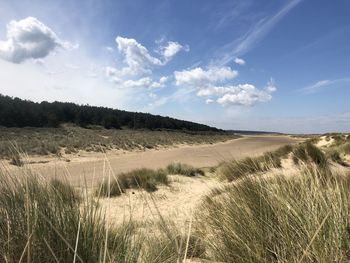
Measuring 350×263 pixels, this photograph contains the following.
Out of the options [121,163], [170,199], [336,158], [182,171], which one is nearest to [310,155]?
[336,158]

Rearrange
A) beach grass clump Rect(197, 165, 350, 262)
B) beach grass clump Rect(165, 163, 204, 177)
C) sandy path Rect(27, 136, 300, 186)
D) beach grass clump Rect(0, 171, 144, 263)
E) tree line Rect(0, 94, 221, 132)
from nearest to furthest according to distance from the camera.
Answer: beach grass clump Rect(0, 171, 144, 263) → beach grass clump Rect(197, 165, 350, 262) → sandy path Rect(27, 136, 300, 186) → beach grass clump Rect(165, 163, 204, 177) → tree line Rect(0, 94, 221, 132)

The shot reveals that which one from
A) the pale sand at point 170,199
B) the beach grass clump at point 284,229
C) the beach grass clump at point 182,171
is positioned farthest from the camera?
the beach grass clump at point 182,171

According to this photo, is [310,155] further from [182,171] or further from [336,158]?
[182,171]

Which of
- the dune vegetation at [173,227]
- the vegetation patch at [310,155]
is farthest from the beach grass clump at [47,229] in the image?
the vegetation patch at [310,155]

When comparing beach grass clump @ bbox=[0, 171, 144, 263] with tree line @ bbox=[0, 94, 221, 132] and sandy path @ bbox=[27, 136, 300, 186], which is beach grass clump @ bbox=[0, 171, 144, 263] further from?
tree line @ bbox=[0, 94, 221, 132]

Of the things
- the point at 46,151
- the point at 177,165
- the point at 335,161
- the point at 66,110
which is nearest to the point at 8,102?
the point at 66,110

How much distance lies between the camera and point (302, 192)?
3.25 m

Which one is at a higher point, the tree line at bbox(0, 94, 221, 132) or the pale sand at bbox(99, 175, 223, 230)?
the tree line at bbox(0, 94, 221, 132)

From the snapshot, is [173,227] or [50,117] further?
[50,117]

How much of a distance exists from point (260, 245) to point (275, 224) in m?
0.30

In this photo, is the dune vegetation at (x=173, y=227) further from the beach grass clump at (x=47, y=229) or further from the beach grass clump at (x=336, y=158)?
the beach grass clump at (x=336, y=158)

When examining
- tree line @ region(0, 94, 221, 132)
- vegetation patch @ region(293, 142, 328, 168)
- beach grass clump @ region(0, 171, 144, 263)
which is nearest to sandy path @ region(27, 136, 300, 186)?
beach grass clump @ region(0, 171, 144, 263)

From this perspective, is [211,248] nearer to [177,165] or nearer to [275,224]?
[275,224]

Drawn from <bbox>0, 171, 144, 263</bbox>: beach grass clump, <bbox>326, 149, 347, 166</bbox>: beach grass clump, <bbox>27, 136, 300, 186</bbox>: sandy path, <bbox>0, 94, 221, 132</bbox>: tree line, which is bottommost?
<bbox>27, 136, 300, 186</bbox>: sandy path
